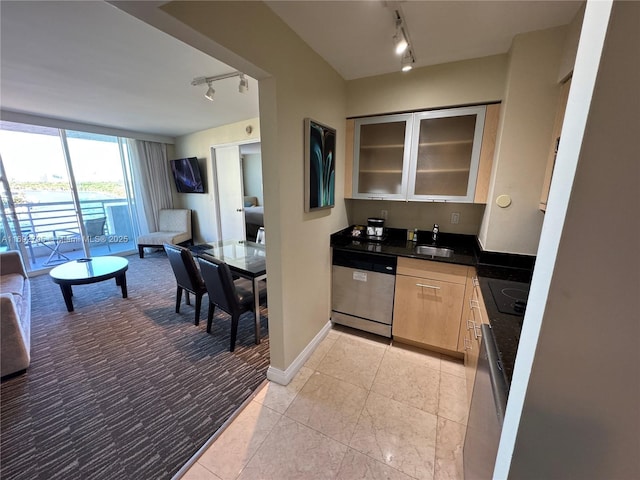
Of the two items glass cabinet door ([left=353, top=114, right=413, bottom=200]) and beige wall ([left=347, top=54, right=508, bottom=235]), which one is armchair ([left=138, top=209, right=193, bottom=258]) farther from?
glass cabinet door ([left=353, top=114, right=413, bottom=200])

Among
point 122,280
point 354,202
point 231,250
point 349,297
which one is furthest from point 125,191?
point 349,297

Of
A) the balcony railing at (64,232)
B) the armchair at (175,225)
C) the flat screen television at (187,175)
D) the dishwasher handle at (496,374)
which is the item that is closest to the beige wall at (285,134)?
the dishwasher handle at (496,374)

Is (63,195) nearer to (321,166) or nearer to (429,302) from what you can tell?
(321,166)

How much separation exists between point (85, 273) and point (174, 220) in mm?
2592

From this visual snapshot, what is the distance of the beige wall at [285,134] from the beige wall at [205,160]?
250 centimetres

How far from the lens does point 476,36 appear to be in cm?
161

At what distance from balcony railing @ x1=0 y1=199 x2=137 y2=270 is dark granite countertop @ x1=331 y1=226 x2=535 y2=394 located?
4888 mm

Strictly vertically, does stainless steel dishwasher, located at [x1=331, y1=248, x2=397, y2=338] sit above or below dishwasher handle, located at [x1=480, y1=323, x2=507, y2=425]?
below

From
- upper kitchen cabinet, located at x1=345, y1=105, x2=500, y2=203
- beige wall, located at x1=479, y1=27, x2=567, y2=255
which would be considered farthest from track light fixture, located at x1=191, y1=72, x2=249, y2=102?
beige wall, located at x1=479, y1=27, x2=567, y2=255

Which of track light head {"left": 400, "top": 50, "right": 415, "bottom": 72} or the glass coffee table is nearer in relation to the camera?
track light head {"left": 400, "top": 50, "right": 415, "bottom": 72}

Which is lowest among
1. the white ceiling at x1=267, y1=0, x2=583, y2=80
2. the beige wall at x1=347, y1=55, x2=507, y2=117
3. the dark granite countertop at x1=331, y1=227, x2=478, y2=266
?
the dark granite countertop at x1=331, y1=227, x2=478, y2=266

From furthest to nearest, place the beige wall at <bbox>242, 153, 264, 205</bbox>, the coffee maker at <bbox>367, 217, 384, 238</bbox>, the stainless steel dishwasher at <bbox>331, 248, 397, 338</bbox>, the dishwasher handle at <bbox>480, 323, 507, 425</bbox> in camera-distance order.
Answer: the beige wall at <bbox>242, 153, 264, 205</bbox>, the coffee maker at <bbox>367, 217, 384, 238</bbox>, the stainless steel dishwasher at <bbox>331, 248, 397, 338</bbox>, the dishwasher handle at <bbox>480, 323, 507, 425</bbox>

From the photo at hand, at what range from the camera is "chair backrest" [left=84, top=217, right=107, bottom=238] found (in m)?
4.55

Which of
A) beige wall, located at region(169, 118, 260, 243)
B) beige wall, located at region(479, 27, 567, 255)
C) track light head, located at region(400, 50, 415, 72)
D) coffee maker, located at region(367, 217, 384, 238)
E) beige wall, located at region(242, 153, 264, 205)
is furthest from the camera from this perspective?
beige wall, located at region(242, 153, 264, 205)
